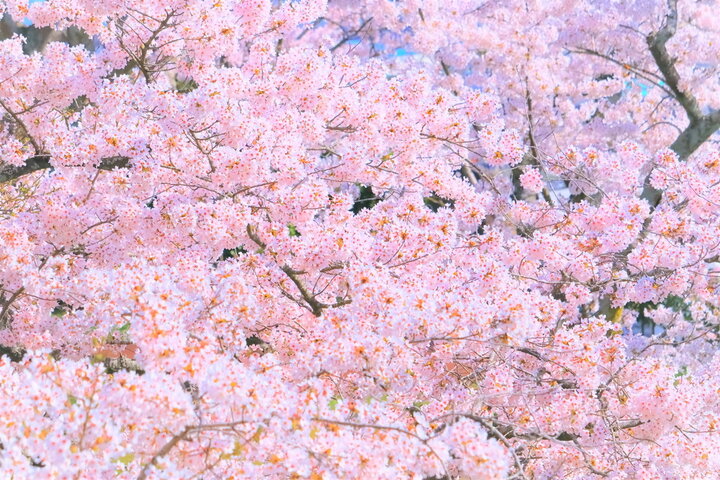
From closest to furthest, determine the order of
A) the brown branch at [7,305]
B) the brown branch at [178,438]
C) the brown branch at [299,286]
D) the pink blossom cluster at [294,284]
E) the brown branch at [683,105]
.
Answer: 1. the brown branch at [178,438]
2. the pink blossom cluster at [294,284]
3. the brown branch at [7,305]
4. the brown branch at [299,286]
5. the brown branch at [683,105]

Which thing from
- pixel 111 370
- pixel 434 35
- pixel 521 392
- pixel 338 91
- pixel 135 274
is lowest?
pixel 111 370

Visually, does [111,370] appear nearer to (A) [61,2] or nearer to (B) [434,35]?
(A) [61,2]

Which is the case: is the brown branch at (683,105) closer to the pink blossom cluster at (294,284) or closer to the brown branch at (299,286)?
the pink blossom cluster at (294,284)

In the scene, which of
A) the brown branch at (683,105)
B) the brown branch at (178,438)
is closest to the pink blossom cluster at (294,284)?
the brown branch at (178,438)

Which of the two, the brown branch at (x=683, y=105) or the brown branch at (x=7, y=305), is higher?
the brown branch at (x=683, y=105)

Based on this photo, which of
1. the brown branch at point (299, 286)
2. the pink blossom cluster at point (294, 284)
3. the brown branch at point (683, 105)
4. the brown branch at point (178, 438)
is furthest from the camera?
the brown branch at point (683, 105)

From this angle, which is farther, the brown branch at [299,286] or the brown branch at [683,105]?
the brown branch at [683,105]

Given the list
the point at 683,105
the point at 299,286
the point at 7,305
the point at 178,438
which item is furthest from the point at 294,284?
the point at 683,105

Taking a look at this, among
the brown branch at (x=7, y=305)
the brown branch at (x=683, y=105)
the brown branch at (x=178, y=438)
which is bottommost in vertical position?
the brown branch at (x=7, y=305)

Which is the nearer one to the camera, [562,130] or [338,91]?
[338,91]

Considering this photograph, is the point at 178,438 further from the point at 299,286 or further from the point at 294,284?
the point at 294,284

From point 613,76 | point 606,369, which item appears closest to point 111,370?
point 606,369
